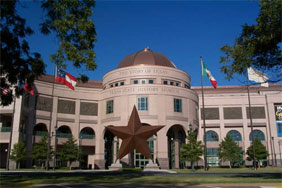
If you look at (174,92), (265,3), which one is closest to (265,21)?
(265,3)

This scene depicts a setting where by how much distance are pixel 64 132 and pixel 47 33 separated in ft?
138

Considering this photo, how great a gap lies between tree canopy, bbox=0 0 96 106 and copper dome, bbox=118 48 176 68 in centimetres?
3733

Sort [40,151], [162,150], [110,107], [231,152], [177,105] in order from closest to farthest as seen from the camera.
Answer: [40,151] → [162,150] → [177,105] → [110,107] → [231,152]

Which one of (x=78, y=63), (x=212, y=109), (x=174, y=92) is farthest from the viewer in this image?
(x=212, y=109)

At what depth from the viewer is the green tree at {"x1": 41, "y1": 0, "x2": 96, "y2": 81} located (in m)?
19.6

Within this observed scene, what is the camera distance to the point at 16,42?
16281 millimetres

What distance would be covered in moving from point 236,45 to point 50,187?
52.4 ft

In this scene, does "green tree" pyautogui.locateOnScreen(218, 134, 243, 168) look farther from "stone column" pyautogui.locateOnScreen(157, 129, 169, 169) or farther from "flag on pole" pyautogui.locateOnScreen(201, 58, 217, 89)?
"flag on pole" pyautogui.locateOnScreen(201, 58, 217, 89)

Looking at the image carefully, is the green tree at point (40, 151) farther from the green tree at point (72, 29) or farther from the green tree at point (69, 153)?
the green tree at point (72, 29)

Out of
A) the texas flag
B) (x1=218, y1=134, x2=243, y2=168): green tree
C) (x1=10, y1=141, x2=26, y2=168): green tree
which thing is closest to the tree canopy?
the texas flag

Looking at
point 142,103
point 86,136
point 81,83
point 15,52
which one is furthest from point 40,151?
point 15,52

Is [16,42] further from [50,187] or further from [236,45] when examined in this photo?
[236,45]

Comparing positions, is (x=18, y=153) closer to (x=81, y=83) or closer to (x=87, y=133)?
(x=87, y=133)

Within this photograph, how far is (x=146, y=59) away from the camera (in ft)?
192
